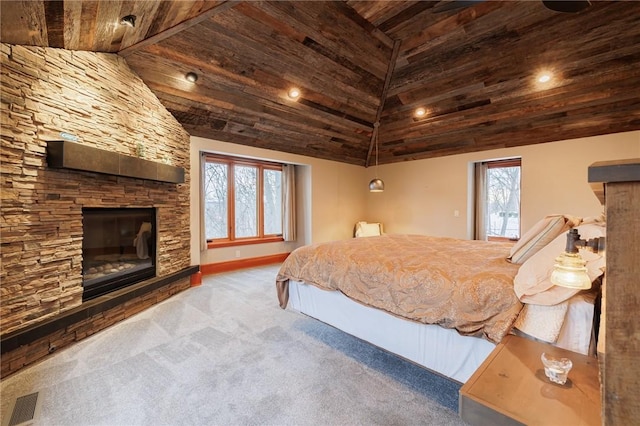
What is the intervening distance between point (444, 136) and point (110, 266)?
5.49 m

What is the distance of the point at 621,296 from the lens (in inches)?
21.6

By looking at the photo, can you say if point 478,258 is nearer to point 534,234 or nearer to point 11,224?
point 534,234

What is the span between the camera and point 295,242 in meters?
6.46

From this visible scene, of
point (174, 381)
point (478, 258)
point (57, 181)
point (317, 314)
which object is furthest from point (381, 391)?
point (57, 181)

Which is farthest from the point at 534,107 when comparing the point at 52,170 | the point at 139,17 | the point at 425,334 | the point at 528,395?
the point at 52,170

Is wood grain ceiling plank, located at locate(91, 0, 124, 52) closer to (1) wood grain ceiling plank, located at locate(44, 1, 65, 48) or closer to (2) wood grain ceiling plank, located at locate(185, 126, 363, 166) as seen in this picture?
(1) wood grain ceiling plank, located at locate(44, 1, 65, 48)

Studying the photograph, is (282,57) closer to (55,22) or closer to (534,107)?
(55,22)

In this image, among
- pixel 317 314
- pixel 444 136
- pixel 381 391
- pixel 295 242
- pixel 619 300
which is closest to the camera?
pixel 619 300

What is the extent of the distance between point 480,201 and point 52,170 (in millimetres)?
6305

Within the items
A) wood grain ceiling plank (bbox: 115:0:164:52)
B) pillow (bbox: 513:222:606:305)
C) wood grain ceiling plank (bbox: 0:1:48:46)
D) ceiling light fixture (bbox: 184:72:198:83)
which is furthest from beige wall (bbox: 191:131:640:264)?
pillow (bbox: 513:222:606:305)

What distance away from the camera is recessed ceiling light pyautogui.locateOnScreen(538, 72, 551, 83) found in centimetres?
344

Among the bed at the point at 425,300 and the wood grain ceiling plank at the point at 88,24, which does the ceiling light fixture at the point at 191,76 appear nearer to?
the wood grain ceiling plank at the point at 88,24

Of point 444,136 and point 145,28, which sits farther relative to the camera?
point 444,136

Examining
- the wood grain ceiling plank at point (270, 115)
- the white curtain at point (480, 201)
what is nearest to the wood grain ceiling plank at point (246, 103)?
the wood grain ceiling plank at point (270, 115)
